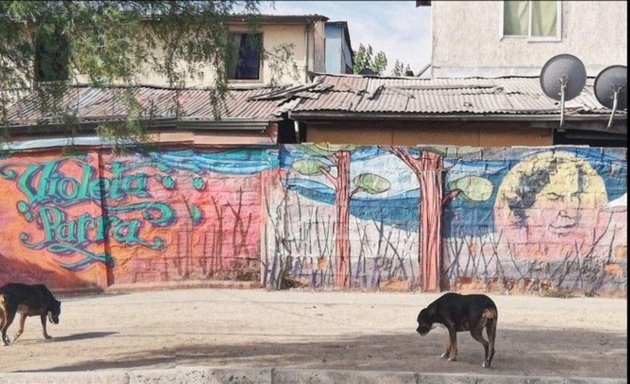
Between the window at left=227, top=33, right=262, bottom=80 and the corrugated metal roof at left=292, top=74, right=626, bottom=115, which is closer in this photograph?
the window at left=227, top=33, right=262, bottom=80

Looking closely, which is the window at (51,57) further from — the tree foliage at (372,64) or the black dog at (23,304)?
the tree foliage at (372,64)

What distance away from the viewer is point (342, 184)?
42.4 feet

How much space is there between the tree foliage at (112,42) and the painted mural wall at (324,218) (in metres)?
5.64

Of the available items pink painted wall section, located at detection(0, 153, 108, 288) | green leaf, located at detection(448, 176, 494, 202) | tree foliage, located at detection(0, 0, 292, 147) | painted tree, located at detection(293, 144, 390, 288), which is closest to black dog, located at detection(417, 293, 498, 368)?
tree foliage, located at detection(0, 0, 292, 147)

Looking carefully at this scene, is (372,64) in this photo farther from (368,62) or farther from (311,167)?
(311,167)

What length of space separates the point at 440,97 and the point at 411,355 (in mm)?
7524

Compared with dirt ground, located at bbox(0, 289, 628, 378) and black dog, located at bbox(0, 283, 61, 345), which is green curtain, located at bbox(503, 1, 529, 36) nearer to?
dirt ground, located at bbox(0, 289, 628, 378)

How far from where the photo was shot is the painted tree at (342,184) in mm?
12898

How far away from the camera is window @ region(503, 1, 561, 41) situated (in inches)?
677

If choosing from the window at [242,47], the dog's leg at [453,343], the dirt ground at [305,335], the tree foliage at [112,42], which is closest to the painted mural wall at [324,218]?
the dirt ground at [305,335]

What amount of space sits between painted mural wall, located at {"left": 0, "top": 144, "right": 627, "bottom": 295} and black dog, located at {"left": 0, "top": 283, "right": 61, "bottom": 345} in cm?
392

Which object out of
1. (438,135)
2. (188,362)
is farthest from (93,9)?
(438,135)

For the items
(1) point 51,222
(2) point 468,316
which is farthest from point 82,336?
(2) point 468,316

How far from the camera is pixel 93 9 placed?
6.41m
